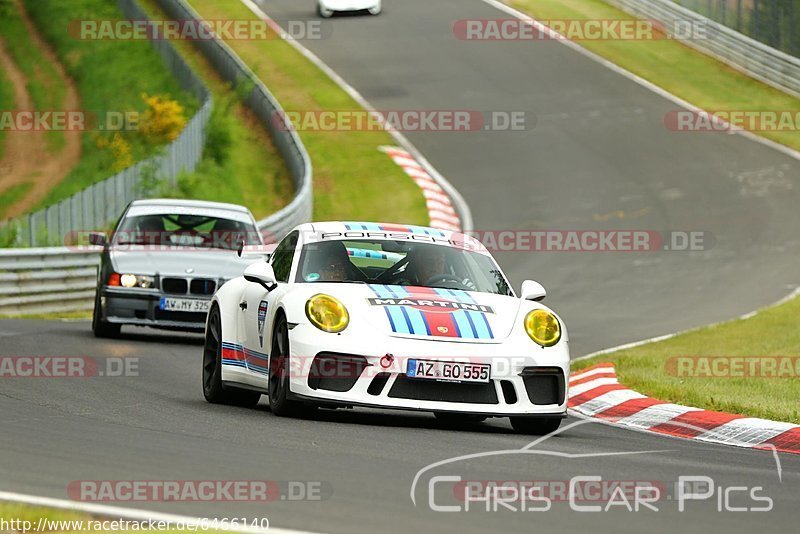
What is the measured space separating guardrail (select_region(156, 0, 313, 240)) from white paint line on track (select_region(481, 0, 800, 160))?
349 inches

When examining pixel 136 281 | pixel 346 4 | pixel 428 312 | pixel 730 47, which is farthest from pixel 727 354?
pixel 346 4

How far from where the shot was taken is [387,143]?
3628 cm

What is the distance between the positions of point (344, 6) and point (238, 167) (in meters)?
13.0

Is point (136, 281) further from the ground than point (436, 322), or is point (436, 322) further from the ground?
point (436, 322)

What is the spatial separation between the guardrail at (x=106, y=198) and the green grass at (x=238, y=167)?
1.29ft

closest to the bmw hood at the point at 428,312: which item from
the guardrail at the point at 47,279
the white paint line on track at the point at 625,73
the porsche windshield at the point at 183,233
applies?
the porsche windshield at the point at 183,233

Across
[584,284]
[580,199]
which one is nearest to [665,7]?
[580,199]

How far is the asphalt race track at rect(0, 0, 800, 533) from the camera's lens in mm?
6617

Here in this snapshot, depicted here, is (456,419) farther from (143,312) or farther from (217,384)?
(143,312)

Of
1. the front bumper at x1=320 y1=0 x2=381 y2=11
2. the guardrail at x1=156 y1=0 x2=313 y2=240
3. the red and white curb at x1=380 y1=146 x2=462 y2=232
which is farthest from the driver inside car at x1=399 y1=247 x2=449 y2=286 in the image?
the front bumper at x1=320 y1=0 x2=381 y2=11

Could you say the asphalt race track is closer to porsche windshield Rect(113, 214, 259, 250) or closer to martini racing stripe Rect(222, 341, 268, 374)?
martini racing stripe Rect(222, 341, 268, 374)

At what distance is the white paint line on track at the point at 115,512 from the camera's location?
18.2 ft

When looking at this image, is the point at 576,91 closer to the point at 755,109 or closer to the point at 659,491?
the point at 755,109

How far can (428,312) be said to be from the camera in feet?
31.5
